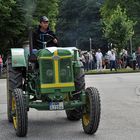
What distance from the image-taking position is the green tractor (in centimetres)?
959

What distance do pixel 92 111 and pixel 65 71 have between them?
976mm

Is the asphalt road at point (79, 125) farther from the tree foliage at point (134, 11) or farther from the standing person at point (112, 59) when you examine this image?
the tree foliage at point (134, 11)

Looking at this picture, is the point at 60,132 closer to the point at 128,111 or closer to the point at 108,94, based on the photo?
the point at 128,111

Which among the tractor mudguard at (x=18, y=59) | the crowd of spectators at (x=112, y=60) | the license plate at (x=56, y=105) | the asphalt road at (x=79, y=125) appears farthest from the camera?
the crowd of spectators at (x=112, y=60)

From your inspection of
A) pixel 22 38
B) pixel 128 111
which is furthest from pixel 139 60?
pixel 128 111

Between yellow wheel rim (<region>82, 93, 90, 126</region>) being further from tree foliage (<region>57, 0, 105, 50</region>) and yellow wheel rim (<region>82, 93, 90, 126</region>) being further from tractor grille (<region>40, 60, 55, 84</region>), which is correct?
tree foliage (<region>57, 0, 105, 50</region>)

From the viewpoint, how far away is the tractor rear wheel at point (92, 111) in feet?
31.4

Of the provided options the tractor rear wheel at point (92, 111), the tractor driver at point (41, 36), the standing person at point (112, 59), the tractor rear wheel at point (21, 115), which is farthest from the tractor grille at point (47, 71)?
the standing person at point (112, 59)

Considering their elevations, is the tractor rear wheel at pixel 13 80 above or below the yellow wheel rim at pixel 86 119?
above

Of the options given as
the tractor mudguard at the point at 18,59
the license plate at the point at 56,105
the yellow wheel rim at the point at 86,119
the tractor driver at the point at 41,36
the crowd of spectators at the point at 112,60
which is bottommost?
the yellow wheel rim at the point at 86,119

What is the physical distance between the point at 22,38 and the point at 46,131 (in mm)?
35247

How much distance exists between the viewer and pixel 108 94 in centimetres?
1838

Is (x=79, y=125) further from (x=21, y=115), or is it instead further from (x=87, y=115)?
(x=21, y=115)

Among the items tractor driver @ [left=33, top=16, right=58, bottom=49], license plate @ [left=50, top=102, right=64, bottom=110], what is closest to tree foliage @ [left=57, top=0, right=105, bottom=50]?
tractor driver @ [left=33, top=16, right=58, bottom=49]
